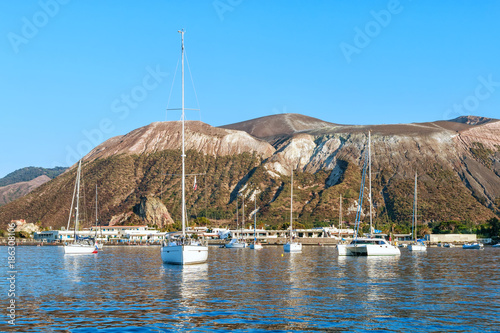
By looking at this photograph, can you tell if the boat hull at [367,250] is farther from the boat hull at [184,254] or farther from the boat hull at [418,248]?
the boat hull at [418,248]

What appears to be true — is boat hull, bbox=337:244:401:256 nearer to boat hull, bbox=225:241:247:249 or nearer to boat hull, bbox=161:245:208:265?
boat hull, bbox=161:245:208:265

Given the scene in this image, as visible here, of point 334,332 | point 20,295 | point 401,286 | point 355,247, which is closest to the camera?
point 334,332

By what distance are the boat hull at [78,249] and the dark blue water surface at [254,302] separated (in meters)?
47.5

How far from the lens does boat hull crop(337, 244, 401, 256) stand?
9375 cm

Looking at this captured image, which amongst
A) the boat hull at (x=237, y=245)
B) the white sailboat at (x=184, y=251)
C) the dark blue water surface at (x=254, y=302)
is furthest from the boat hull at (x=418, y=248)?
the white sailboat at (x=184, y=251)

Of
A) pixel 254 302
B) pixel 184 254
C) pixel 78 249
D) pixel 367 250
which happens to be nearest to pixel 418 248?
Result: pixel 367 250

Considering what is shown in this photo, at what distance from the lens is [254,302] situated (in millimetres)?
38875

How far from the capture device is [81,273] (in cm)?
6278

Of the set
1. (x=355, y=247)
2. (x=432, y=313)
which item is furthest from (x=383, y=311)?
(x=355, y=247)

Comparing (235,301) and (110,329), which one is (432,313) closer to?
(235,301)

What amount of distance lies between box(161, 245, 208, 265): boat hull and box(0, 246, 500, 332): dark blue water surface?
6146 millimetres

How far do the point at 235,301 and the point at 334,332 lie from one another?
1178cm

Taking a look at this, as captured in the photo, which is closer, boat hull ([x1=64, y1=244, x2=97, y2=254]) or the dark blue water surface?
the dark blue water surface

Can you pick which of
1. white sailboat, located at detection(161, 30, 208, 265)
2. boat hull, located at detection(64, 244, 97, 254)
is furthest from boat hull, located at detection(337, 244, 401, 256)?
boat hull, located at detection(64, 244, 97, 254)
